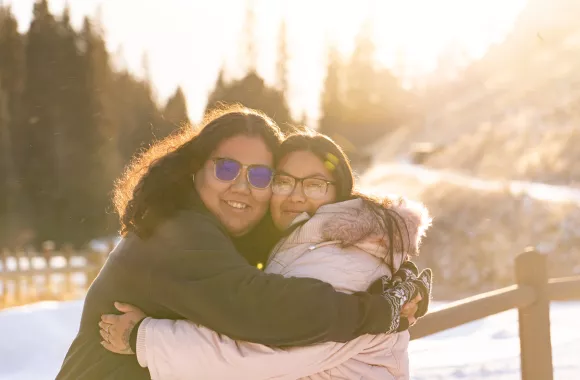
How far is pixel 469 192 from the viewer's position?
17875mm

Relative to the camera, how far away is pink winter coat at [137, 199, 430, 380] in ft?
6.25

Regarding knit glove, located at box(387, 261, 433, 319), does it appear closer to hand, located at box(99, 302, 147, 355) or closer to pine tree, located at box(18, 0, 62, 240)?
hand, located at box(99, 302, 147, 355)

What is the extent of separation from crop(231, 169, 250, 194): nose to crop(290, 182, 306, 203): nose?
0.58 ft

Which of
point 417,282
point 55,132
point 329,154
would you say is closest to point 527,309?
point 417,282

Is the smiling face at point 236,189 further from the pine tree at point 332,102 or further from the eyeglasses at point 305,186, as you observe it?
the pine tree at point 332,102

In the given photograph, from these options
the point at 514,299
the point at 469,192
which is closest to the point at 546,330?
the point at 514,299

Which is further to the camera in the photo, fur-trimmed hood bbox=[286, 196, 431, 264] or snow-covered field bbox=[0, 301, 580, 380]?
snow-covered field bbox=[0, 301, 580, 380]

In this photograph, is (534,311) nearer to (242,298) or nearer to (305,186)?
(305,186)

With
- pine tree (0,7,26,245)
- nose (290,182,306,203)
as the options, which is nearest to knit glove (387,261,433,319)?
nose (290,182,306,203)

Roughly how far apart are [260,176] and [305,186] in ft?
0.58

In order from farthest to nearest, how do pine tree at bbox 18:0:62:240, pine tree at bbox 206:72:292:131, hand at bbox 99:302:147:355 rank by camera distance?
1. pine tree at bbox 206:72:292:131
2. pine tree at bbox 18:0:62:240
3. hand at bbox 99:302:147:355

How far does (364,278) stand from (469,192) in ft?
54.2

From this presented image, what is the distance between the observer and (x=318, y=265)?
2.03 meters

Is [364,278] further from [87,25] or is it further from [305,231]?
[87,25]
